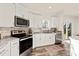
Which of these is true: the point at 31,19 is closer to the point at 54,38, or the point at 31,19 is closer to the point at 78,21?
the point at 54,38

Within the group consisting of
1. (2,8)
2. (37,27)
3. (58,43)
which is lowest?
(58,43)

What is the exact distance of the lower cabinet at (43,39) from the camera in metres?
5.04

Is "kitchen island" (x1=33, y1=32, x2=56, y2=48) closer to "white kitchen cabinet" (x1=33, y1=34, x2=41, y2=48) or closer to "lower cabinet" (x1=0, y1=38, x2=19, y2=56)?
"white kitchen cabinet" (x1=33, y1=34, x2=41, y2=48)

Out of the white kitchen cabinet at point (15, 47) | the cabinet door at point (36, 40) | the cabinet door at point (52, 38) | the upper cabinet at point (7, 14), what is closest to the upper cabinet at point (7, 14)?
the upper cabinet at point (7, 14)

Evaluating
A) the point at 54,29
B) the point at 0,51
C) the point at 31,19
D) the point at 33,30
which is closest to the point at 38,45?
the point at 33,30

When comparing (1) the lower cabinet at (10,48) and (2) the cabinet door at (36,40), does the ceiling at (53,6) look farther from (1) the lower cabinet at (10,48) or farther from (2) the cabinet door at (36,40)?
(1) the lower cabinet at (10,48)

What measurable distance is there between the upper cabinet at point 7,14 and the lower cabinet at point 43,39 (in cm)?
199

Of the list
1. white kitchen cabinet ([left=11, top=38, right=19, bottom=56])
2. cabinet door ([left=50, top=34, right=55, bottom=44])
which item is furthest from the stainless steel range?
cabinet door ([left=50, top=34, right=55, bottom=44])

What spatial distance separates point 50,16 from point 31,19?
1634mm

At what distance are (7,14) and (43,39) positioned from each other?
116 inches

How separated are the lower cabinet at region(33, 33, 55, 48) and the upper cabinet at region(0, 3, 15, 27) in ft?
6.52

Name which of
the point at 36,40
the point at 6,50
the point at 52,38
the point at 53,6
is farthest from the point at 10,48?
the point at 52,38

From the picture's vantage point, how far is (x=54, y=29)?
6527mm

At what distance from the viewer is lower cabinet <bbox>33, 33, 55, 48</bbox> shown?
198 inches
